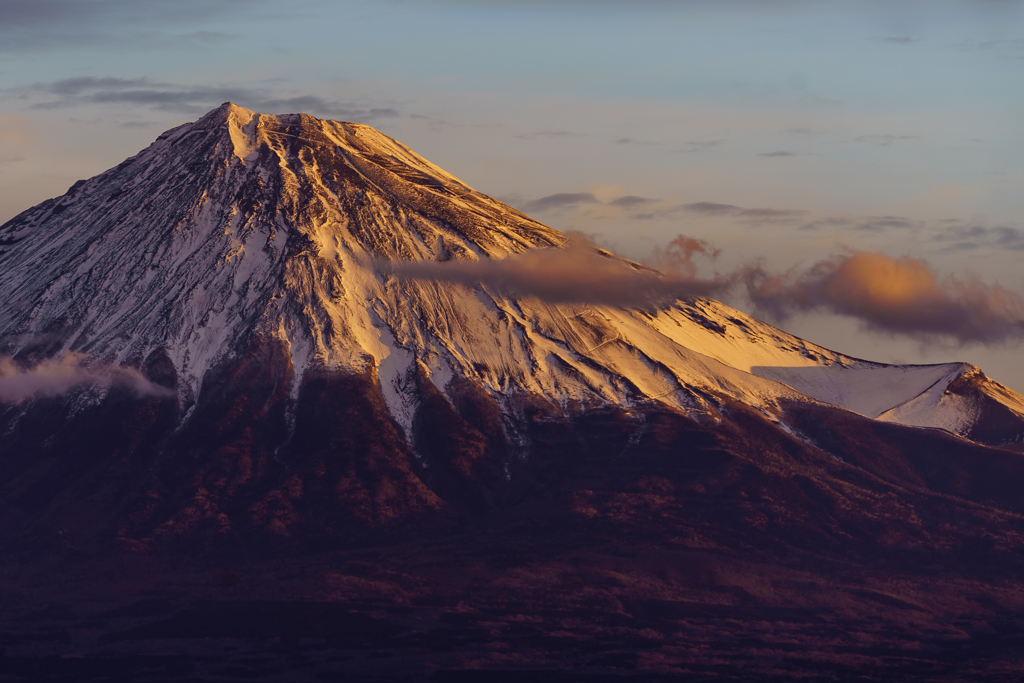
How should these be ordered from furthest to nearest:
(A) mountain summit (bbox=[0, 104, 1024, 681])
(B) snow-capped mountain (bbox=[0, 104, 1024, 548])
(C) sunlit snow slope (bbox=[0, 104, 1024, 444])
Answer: (C) sunlit snow slope (bbox=[0, 104, 1024, 444]) → (B) snow-capped mountain (bbox=[0, 104, 1024, 548]) → (A) mountain summit (bbox=[0, 104, 1024, 681])

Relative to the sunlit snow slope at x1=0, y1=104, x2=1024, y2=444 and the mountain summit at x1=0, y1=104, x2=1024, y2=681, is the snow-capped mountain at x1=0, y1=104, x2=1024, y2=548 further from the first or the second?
the mountain summit at x1=0, y1=104, x2=1024, y2=681

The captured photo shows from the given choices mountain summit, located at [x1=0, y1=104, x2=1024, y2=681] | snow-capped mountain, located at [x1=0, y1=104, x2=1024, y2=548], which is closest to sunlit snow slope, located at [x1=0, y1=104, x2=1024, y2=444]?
snow-capped mountain, located at [x1=0, y1=104, x2=1024, y2=548]

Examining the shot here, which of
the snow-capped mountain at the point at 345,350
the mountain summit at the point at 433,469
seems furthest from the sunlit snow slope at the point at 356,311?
the mountain summit at the point at 433,469

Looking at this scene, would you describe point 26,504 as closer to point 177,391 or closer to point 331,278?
point 177,391

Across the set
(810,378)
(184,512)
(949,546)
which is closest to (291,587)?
(184,512)

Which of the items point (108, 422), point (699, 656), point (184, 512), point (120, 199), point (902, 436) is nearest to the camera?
point (699, 656)
